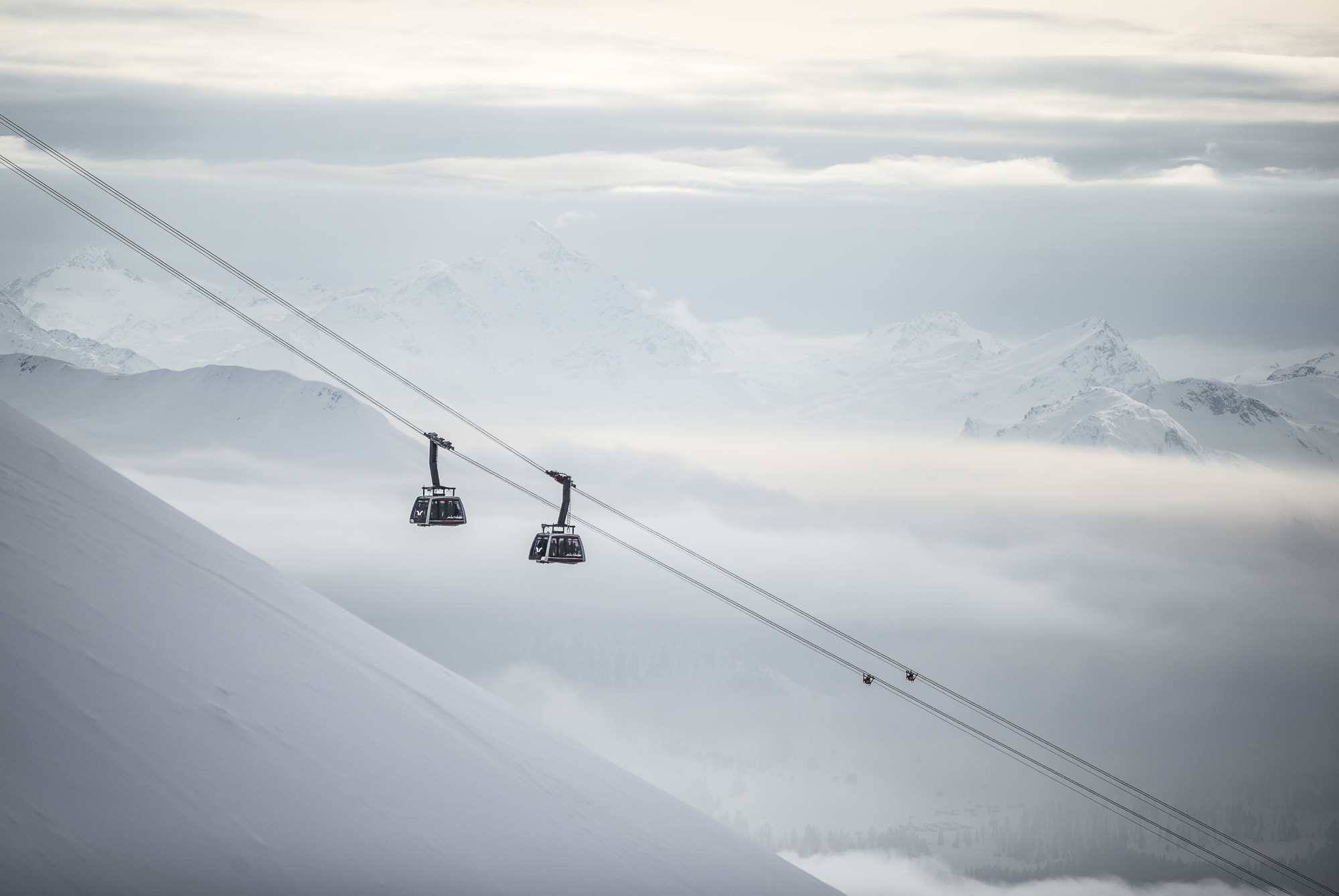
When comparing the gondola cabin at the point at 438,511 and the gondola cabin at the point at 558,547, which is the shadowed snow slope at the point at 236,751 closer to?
the gondola cabin at the point at 438,511

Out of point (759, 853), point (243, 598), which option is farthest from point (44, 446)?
point (759, 853)

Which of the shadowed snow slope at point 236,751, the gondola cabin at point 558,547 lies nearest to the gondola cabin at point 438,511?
the gondola cabin at point 558,547

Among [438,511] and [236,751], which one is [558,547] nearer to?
[438,511]

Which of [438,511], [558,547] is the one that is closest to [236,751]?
[438,511]

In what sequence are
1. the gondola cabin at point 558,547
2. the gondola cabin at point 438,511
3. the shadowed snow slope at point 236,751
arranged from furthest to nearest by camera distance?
the gondola cabin at point 558,547 < the gondola cabin at point 438,511 < the shadowed snow slope at point 236,751

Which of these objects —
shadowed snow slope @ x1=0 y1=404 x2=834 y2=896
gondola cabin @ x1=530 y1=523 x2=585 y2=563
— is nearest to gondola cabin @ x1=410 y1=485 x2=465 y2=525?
gondola cabin @ x1=530 y1=523 x2=585 y2=563
